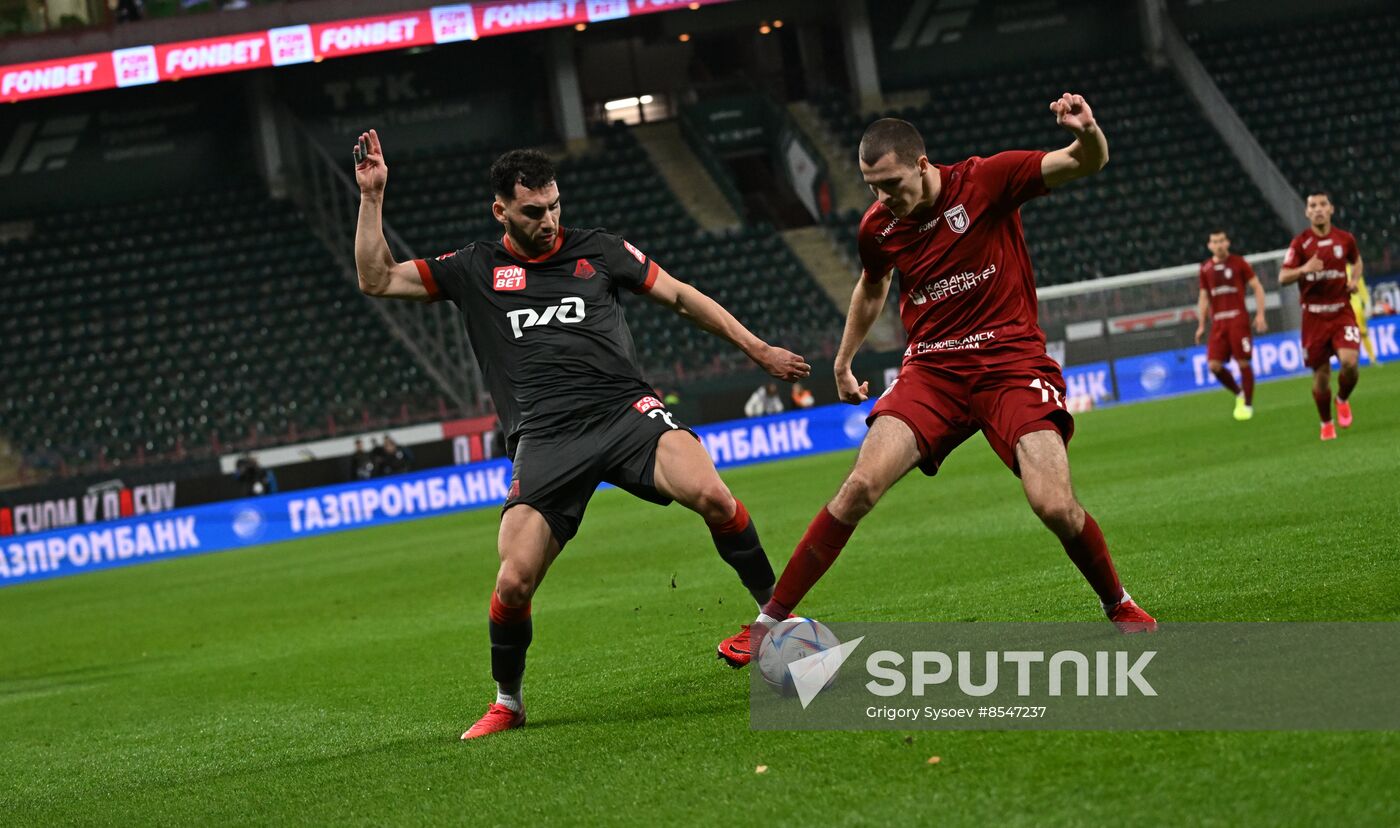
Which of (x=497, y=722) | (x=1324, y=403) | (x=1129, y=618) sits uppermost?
(x=1129, y=618)

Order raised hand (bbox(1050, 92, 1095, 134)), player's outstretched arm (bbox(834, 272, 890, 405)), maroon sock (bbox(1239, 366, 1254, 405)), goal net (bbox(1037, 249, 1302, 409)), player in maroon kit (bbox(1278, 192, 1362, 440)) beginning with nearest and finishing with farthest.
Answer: raised hand (bbox(1050, 92, 1095, 134)) < player's outstretched arm (bbox(834, 272, 890, 405)) < player in maroon kit (bbox(1278, 192, 1362, 440)) < maroon sock (bbox(1239, 366, 1254, 405)) < goal net (bbox(1037, 249, 1302, 409))

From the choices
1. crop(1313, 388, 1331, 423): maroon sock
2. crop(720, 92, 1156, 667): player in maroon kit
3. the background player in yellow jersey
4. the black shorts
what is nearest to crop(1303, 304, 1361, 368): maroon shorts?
crop(1313, 388, 1331, 423): maroon sock

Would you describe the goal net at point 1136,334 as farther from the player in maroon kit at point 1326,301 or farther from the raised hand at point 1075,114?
the raised hand at point 1075,114

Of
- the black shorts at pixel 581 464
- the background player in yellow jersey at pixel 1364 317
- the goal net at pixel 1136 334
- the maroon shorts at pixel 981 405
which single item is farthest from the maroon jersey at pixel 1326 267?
the goal net at pixel 1136 334

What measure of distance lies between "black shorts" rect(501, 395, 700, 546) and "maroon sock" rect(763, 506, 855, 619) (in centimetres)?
57

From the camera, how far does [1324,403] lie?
14.4m

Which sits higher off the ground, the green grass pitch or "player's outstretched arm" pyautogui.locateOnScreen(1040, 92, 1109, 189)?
"player's outstretched arm" pyautogui.locateOnScreen(1040, 92, 1109, 189)

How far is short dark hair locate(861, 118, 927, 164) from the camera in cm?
580

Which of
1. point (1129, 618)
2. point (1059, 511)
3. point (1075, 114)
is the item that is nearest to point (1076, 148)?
point (1075, 114)

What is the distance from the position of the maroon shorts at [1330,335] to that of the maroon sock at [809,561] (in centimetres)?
1014

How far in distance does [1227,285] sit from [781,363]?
46.4 feet

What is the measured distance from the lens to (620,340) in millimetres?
6418

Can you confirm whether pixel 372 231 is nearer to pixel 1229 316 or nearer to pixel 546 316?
pixel 546 316

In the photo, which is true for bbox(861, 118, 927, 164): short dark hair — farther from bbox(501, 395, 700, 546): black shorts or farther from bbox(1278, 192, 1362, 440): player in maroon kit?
bbox(1278, 192, 1362, 440): player in maroon kit
